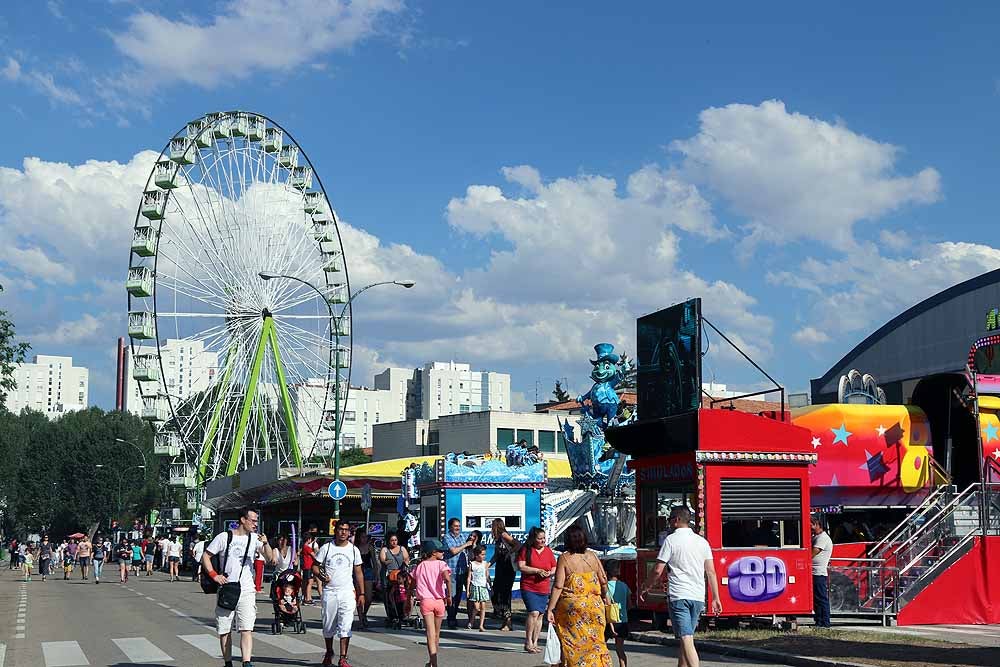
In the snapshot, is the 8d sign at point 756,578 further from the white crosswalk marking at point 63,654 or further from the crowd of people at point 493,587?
the white crosswalk marking at point 63,654

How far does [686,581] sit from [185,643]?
8.85 metres

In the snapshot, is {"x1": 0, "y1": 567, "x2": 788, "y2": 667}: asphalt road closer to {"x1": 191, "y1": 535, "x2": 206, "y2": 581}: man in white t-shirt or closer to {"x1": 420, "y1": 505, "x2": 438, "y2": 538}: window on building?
{"x1": 420, "y1": 505, "x2": 438, "y2": 538}: window on building

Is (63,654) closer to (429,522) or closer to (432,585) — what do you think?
(432,585)

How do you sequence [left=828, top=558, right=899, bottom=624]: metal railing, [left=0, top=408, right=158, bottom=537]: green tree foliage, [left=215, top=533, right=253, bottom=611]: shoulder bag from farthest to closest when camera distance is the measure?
[left=0, top=408, right=158, bottom=537]: green tree foliage < [left=828, top=558, right=899, bottom=624]: metal railing < [left=215, top=533, right=253, bottom=611]: shoulder bag

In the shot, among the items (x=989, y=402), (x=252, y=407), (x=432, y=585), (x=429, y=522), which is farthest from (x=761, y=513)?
(x=252, y=407)

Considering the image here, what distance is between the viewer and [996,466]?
23.0 meters

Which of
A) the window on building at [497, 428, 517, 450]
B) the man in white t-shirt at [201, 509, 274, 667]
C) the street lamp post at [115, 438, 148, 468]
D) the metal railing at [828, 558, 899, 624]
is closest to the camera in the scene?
the man in white t-shirt at [201, 509, 274, 667]

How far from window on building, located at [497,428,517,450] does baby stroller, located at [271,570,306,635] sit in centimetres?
7283

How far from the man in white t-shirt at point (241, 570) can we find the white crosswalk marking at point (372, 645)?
144 inches

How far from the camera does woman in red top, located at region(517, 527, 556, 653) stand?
16.2m

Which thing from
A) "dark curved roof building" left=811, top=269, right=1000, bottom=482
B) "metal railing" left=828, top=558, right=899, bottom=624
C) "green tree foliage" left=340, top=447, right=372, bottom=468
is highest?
"dark curved roof building" left=811, top=269, right=1000, bottom=482

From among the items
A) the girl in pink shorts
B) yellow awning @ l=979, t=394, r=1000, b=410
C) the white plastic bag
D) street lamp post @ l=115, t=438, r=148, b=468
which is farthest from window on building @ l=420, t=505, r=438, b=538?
street lamp post @ l=115, t=438, r=148, b=468

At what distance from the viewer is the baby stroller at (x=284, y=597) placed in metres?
19.5

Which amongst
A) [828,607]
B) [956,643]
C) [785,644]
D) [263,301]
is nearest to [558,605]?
[785,644]
